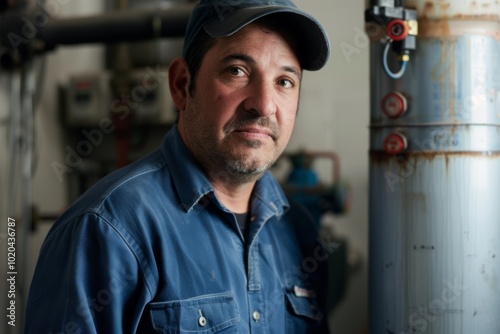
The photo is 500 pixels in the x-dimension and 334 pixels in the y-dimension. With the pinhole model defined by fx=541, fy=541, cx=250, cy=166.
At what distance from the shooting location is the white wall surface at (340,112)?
8.61 ft

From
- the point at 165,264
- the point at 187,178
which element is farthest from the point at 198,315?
the point at 187,178

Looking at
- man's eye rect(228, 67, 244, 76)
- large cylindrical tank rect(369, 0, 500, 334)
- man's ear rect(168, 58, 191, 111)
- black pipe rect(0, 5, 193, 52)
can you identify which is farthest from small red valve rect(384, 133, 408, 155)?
black pipe rect(0, 5, 193, 52)

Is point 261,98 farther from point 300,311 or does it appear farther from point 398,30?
point 300,311

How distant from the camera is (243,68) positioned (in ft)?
3.59

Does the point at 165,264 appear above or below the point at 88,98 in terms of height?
below

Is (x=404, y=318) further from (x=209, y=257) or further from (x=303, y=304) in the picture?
(x=209, y=257)

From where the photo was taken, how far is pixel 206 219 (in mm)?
1114

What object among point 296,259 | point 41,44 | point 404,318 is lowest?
point 404,318

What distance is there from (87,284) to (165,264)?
0.46ft

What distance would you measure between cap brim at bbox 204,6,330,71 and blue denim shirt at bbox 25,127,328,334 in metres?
0.26

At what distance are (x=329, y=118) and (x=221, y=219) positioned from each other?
1.76 m

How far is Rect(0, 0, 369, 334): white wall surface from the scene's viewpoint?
262 cm

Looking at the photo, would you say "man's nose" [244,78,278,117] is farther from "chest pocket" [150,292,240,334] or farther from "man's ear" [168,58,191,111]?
"chest pocket" [150,292,240,334]

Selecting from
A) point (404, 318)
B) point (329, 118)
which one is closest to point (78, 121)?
point (329, 118)
